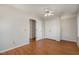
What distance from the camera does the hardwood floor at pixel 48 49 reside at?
5.58ft

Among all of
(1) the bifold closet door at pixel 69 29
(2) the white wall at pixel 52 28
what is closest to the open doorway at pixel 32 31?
(2) the white wall at pixel 52 28

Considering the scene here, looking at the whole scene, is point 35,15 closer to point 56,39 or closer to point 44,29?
point 44,29

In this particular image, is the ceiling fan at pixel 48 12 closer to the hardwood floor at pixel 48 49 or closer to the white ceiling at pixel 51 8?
the white ceiling at pixel 51 8

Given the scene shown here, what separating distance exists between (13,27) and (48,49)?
867 millimetres

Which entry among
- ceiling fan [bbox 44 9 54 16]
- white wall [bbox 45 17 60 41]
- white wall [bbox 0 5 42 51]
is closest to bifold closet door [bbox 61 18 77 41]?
white wall [bbox 45 17 60 41]

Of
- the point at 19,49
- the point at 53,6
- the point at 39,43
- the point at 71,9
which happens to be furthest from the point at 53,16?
the point at 19,49

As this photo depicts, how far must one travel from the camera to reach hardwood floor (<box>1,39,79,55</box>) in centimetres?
170

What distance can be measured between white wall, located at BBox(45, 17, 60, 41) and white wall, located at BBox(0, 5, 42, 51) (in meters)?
0.43

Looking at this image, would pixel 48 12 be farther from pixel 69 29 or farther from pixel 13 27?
pixel 13 27

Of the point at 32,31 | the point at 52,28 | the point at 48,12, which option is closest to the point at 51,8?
the point at 48,12

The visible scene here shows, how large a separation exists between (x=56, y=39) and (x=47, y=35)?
221mm

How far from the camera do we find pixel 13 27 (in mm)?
1815

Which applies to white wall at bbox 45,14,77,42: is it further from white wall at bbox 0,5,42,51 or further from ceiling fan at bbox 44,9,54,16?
white wall at bbox 0,5,42,51

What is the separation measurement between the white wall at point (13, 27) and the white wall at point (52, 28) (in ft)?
1.40
